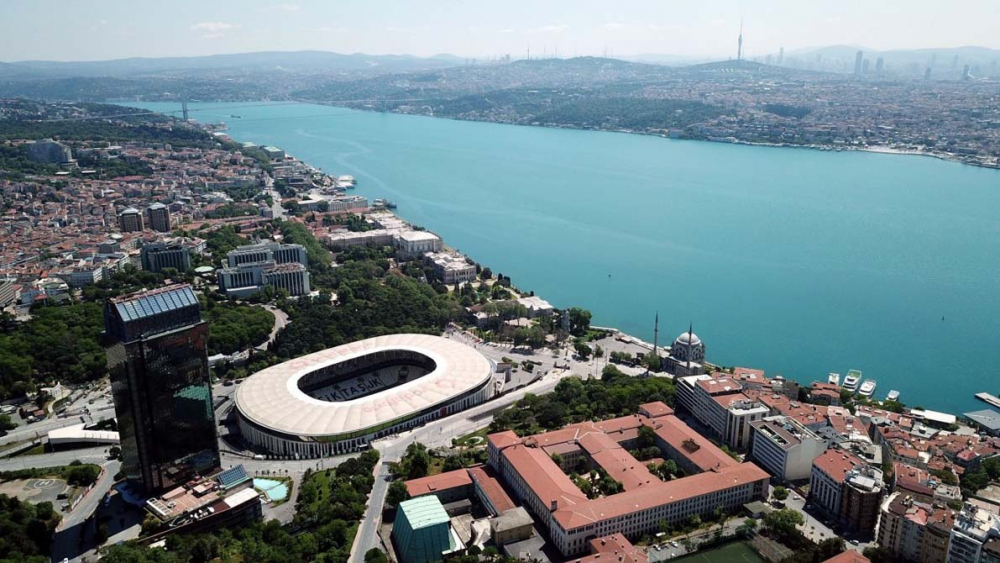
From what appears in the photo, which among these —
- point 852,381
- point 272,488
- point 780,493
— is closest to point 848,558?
point 780,493

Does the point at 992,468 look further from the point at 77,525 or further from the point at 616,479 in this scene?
the point at 77,525

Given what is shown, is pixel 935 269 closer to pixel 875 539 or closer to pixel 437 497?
pixel 875 539

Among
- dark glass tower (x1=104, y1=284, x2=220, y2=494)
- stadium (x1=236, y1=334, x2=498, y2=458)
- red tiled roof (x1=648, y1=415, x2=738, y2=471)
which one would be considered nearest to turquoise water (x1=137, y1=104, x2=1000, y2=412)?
red tiled roof (x1=648, y1=415, x2=738, y2=471)

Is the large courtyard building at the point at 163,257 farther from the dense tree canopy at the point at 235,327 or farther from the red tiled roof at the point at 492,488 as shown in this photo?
the red tiled roof at the point at 492,488

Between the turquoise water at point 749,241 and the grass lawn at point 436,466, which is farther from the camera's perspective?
the turquoise water at point 749,241

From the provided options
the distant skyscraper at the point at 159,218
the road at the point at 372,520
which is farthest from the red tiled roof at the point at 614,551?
the distant skyscraper at the point at 159,218

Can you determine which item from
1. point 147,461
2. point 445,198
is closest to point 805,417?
point 147,461
